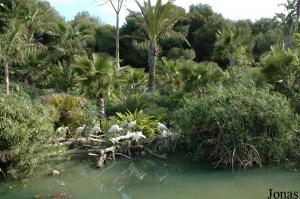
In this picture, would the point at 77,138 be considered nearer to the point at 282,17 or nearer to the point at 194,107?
the point at 194,107

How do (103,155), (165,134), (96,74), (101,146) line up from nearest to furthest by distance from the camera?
(103,155) < (101,146) < (165,134) < (96,74)

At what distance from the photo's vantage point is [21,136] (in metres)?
12.3

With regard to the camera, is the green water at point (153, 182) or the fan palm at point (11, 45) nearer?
the green water at point (153, 182)

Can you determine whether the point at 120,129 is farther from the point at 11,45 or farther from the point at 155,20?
the point at 155,20

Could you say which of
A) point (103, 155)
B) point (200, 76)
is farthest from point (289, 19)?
point (103, 155)

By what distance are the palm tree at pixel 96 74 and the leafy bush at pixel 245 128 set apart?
15.8ft

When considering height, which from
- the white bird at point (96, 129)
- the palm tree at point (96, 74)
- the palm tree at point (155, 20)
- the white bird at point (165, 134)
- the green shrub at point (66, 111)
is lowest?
the white bird at point (165, 134)

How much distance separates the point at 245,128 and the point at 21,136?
6.60 meters

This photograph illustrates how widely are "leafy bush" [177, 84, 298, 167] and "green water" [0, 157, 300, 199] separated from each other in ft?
1.69

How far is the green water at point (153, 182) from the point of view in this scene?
1155 centimetres

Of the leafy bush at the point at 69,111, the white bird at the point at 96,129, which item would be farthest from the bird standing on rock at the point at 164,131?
the leafy bush at the point at 69,111

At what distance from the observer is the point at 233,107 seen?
1420 cm

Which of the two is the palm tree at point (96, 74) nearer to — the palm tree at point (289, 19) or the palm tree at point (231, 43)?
the palm tree at point (231, 43)

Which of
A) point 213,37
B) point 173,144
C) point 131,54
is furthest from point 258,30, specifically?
point 173,144
